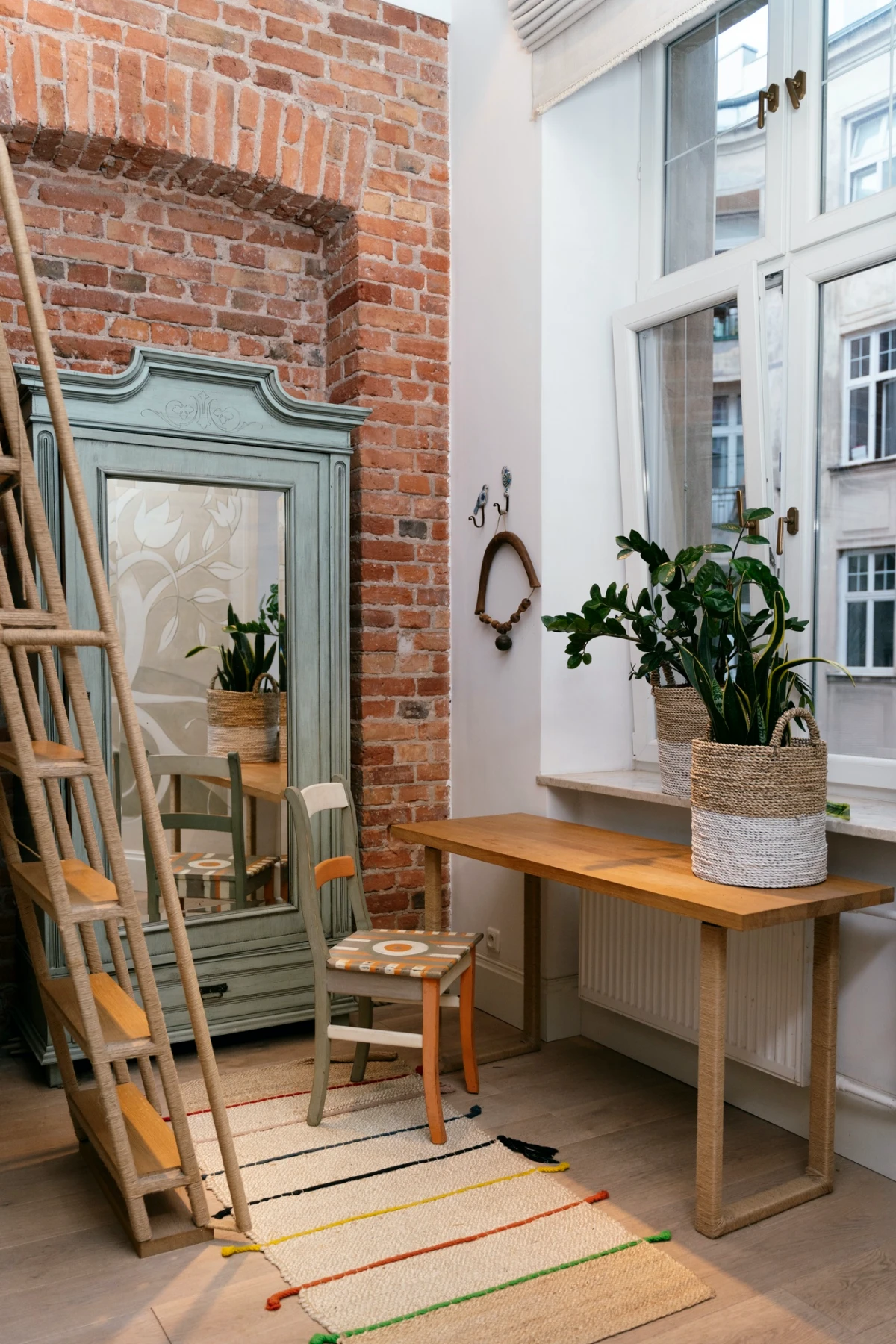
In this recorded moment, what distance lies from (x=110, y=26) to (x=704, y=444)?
7.50 ft

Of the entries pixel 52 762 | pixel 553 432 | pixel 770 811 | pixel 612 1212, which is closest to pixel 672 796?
pixel 770 811

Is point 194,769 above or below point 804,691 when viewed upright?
below

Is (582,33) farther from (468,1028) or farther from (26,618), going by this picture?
(468,1028)

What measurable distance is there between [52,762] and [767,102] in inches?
102

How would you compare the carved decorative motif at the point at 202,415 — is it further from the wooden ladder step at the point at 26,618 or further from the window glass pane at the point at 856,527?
the window glass pane at the point at 856,527

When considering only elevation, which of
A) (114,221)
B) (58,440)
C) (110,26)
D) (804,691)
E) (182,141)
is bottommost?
(804,691)

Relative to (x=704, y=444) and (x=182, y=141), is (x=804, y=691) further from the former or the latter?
(x=182, y=141)

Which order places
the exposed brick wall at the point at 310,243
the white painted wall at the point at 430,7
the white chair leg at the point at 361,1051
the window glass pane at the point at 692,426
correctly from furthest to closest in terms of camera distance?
the white painted wall at the point at 430,7 < the exposed brick wall at the point at 310,243 < the window glass pane at the point at 692,426 < the white chair leg at the point at 361,1051

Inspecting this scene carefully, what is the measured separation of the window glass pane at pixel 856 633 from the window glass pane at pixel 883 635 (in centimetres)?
3

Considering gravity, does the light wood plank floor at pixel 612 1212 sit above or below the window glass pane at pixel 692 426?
below

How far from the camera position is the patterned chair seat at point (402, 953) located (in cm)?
264

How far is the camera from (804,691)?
8.21 ft

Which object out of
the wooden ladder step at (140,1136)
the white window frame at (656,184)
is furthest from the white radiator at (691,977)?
the white window frame at (656,184)

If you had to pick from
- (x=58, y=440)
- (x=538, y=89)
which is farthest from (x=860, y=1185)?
(x=538, y=89)
